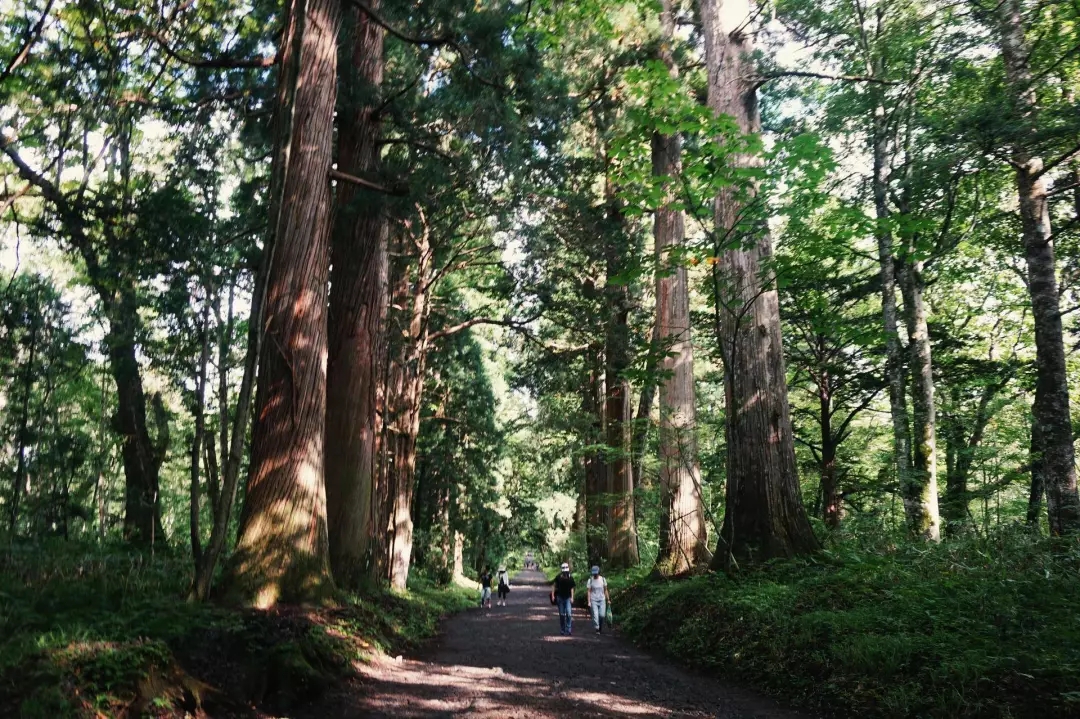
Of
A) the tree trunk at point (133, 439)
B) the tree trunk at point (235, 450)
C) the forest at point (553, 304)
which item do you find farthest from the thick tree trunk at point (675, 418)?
the tree trunk at point (133, 439)

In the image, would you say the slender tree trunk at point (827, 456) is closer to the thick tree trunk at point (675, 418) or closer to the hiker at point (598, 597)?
the thick tree trunk at point (675, 418)

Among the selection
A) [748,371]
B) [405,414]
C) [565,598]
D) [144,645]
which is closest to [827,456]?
[565,598]

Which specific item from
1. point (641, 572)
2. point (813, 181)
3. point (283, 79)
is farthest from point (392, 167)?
point (641, 572)

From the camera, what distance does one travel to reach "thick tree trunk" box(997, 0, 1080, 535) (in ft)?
26.7

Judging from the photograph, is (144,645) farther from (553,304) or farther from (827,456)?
(827,456)

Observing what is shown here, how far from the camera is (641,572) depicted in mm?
17141

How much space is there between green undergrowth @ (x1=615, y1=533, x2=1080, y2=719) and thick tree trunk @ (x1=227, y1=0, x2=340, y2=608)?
523cm

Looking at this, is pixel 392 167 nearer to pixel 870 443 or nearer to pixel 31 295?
pixel 31 295

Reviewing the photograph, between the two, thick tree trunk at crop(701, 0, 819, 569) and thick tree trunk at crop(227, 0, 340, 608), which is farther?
thick tree trunk at crop(701, 0, 819, 569)

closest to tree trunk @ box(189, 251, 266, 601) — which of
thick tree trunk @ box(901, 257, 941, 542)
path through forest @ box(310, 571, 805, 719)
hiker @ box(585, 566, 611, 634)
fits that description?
path through forest @ box(310, 571, 805, 719)

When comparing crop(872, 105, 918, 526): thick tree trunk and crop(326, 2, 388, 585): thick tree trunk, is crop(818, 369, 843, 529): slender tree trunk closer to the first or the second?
crop(872, 105, 918, 526): thick tree trunk

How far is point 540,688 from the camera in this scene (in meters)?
7.12

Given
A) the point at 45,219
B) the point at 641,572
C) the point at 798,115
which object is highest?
the point at 798,115

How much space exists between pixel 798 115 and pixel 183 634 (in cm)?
1567
